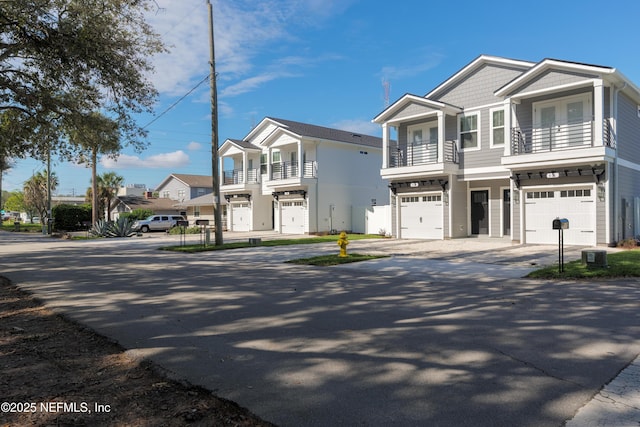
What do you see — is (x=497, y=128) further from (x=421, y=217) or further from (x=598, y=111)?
(x=421, y=217)

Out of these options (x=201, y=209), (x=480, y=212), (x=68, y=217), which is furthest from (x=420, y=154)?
(x=68, y=217)

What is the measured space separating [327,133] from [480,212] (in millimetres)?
14139

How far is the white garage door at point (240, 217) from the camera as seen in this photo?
36344 millimetres

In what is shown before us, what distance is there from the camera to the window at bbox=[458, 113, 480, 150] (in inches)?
853

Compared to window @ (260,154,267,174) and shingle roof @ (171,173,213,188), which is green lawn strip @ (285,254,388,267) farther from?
shingle roof @ (171,173,213,188)

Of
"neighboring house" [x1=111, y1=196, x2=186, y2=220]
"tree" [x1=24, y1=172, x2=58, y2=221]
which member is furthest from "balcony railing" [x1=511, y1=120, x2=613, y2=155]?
"tree" [x1=24, y1=172, x2=58, y2=221]

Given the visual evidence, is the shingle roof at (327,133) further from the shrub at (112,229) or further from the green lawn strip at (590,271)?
the green lawn strip at (590,271)

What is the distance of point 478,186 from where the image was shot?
22.5 metres

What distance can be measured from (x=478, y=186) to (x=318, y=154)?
471 inches

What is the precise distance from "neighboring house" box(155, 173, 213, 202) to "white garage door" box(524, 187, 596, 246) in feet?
162

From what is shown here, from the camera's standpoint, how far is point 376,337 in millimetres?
5746

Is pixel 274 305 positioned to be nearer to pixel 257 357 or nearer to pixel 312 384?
pixel 257 357

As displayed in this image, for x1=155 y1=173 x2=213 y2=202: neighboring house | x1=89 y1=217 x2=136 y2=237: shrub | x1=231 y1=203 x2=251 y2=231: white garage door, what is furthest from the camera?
x1=155 y1=173 x2=213 y2=202: neighboring house

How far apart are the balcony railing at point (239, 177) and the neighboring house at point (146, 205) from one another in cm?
2099
